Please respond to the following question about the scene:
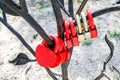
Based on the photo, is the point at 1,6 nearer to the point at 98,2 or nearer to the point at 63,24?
the point at 63,24

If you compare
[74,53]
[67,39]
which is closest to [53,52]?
[67,39]

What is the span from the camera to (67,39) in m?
0.85

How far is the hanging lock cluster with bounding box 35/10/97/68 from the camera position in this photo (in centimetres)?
81

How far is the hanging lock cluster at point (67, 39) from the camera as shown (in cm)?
81

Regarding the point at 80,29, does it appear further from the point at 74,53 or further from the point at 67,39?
the point at 74,53

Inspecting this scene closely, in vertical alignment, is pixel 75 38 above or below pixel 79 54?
above

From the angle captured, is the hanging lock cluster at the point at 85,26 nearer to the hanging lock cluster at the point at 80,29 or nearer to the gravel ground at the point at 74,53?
the hanging lock cluster at the point at 80,29

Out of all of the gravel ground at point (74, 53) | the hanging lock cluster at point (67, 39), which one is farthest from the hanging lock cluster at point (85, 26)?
the gravel ground at point (74, 53)

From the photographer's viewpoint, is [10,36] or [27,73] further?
[10,36]

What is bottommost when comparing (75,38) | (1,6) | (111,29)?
(111,29)

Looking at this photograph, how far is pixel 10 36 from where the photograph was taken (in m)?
2.49

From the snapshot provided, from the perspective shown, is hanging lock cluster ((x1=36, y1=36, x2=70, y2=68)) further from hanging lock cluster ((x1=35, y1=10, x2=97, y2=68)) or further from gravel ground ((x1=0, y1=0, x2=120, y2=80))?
gravel ground ((x1=0, y1=0, x2=120, y2=80))

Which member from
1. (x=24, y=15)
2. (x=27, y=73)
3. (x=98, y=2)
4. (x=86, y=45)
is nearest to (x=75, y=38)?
(x=24, y=15)

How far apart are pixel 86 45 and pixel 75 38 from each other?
143 centimetres
